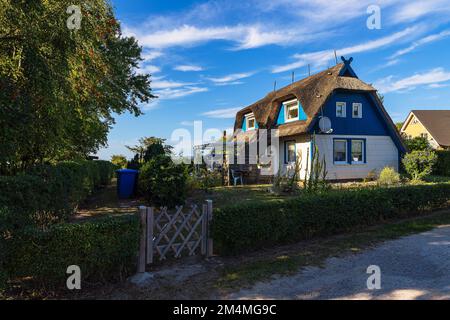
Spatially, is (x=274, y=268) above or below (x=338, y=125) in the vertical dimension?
below

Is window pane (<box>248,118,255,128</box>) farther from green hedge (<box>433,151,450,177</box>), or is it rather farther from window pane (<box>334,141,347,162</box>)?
green hedge (<box>433,151,450,177</box>)

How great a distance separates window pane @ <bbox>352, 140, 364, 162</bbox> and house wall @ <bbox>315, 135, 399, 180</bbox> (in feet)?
1.05

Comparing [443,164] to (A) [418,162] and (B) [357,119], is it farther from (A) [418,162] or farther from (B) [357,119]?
(B) [357,119]

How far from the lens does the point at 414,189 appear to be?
945 cm

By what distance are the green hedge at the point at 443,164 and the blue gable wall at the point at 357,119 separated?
6661 mm

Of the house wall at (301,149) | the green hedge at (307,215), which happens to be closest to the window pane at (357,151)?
the house wall at (301,149)

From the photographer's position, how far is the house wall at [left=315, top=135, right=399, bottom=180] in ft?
61.7

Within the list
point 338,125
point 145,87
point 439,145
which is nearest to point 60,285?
point 338,125

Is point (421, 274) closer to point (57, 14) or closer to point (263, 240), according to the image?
point (263, 240)

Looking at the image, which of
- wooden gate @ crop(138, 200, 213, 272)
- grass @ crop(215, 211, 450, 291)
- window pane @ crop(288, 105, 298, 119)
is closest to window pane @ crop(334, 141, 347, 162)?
window pane @ crop(288, 105, 298, 119)

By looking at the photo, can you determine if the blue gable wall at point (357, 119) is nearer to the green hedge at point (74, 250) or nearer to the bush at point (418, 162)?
the bush at point (418, 162)

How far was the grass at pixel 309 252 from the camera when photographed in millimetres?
4955

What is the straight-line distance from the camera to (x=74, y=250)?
4387 mm

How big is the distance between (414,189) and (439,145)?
31.9 metres
